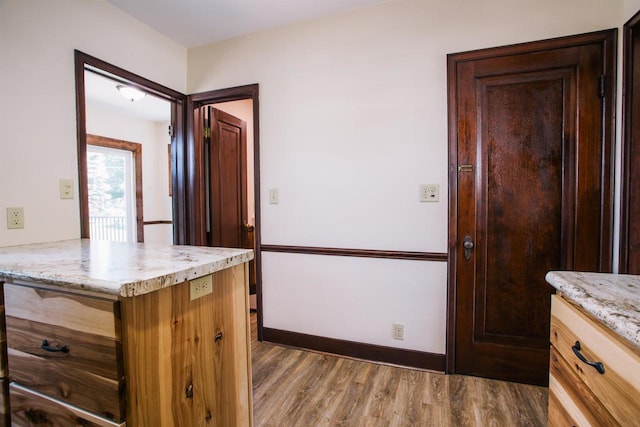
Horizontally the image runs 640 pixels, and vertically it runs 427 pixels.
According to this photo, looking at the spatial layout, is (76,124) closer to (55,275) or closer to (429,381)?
(55,275)

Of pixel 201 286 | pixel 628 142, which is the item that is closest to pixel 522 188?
pixel 628 142

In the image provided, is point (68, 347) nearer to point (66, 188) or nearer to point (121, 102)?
point (66, 188)

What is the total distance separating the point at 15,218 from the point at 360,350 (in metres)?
2.22

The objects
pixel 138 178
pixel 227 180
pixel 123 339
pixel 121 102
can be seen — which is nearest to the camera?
pixel 123 339

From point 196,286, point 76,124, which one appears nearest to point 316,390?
point 196,286

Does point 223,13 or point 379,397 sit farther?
point 223,13

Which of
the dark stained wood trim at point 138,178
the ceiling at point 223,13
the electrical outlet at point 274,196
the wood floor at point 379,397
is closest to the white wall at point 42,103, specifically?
the ceiling at point 223,13

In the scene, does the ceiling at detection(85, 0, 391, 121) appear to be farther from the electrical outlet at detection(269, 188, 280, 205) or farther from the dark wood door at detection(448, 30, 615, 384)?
the electrical outlet at detection(269, 188, 280, 205)

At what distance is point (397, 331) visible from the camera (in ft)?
6.89

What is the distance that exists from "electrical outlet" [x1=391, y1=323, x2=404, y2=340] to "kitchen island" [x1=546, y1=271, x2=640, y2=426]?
115 cm

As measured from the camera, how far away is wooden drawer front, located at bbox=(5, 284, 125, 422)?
0.83 meters

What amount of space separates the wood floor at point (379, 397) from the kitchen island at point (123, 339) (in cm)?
61

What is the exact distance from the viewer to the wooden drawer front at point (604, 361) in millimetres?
613

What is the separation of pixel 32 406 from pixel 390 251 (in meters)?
1.85
